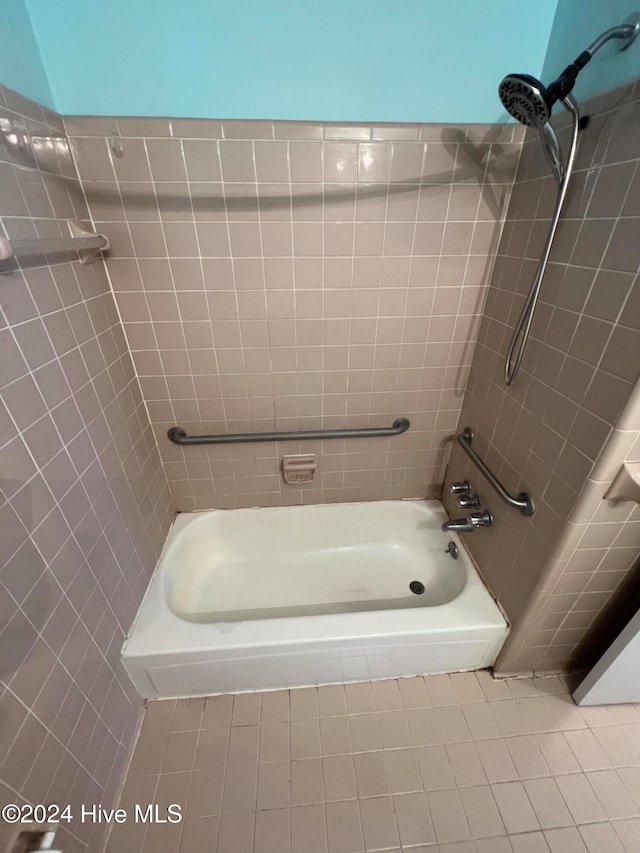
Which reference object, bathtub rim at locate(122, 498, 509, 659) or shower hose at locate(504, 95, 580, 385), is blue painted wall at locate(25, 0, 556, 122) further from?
bathtub rim at locate(122, 498, 509, 659)

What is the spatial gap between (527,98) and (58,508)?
1.44 meters

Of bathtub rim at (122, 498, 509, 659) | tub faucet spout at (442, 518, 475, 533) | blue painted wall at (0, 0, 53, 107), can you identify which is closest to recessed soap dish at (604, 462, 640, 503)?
tub faucet spout at (442, 518, 475, 533)

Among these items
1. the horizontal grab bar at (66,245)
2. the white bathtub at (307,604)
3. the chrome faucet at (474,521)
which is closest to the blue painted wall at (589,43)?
the chrome faucet at (474,521)

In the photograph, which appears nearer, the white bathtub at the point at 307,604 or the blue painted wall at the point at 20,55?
the blue painted wall at the point at 20,55

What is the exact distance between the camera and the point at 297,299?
124 cm

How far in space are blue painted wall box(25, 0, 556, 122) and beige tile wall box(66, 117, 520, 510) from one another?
2.2 inches

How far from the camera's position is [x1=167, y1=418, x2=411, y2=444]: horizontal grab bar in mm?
1427

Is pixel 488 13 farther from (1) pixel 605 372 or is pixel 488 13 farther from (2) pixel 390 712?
(2) pixel 390 712

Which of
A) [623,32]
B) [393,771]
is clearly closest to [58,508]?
[393,771]

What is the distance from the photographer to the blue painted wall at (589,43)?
2.51 ft

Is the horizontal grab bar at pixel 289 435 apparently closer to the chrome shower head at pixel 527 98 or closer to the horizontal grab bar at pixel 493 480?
the horizontal grab bar at pixel 493 480

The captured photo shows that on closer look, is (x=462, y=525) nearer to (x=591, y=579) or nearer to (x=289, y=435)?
(x=591, y=579)

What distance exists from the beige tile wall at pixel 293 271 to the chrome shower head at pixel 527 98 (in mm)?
272

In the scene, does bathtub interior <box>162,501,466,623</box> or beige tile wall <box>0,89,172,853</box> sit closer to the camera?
beige tile wall <box>0,89,172,853</box>
